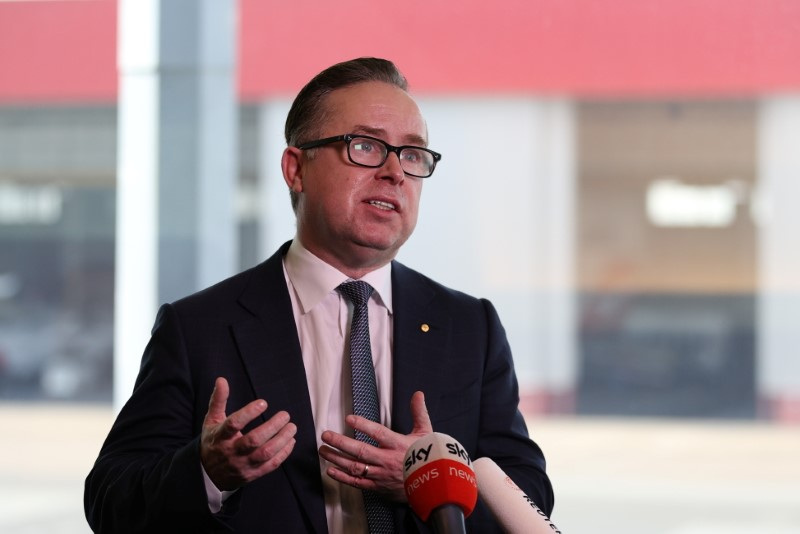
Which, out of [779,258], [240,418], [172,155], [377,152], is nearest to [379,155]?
[377,152]

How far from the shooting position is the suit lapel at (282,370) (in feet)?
4.90

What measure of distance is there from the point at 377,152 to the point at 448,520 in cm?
65

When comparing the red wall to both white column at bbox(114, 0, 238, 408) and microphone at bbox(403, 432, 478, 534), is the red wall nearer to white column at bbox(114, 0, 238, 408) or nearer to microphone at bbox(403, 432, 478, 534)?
white column at bbox(114, 0, 238, 408)

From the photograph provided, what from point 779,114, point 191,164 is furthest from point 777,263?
point 191,164

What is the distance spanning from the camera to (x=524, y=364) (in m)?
3.21

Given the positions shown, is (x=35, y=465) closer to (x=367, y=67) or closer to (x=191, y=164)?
(x=191, y=164)

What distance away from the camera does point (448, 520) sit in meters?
1.15

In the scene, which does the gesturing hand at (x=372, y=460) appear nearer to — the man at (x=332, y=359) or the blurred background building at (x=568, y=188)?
the man at (x=332, y=359)

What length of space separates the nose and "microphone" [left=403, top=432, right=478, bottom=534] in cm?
47

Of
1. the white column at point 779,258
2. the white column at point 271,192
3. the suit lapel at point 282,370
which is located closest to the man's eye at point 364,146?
the suit lapel at point 282,370

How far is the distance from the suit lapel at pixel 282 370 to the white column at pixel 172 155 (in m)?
1.63

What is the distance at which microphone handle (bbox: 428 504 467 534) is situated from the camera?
1.15 meters

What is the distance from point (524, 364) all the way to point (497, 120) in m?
0.79

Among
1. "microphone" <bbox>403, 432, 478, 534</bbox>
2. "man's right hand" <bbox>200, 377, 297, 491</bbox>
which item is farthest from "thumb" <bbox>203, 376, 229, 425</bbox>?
"microphone" <bbox>403, 432, 478, 534</bbox>
